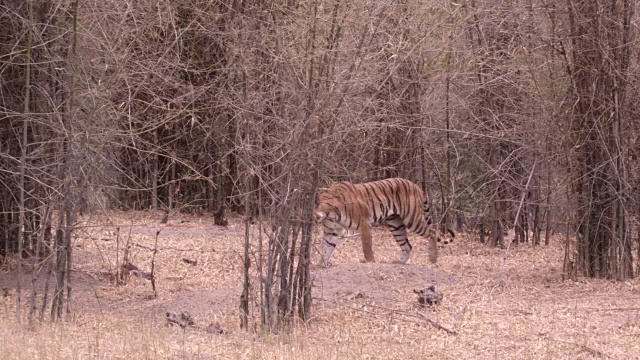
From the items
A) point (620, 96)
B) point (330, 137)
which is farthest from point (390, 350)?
point (620, 96)

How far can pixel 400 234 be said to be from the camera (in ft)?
42.9

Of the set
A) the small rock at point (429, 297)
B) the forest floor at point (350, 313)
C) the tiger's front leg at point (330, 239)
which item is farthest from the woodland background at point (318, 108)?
the small rock at point (429, 297)

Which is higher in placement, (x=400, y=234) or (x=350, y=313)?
(x=400, y=234)

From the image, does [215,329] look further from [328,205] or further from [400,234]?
[400,234]

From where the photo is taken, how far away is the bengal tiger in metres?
12.2

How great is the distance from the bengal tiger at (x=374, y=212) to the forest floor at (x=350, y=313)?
0.47m

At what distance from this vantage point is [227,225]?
1611cm

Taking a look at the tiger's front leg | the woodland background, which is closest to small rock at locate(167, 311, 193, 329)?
the woodland background

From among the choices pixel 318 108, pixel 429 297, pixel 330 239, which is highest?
pixel 318 108

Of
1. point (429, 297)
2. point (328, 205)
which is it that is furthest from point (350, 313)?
point (328, 205)

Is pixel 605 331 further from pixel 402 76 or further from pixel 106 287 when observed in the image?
pixel 402 76

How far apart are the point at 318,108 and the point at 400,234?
19.8ft

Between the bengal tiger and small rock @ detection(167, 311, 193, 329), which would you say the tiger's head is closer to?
the bengal tiger

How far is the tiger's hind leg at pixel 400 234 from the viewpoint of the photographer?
13016 millimetres
